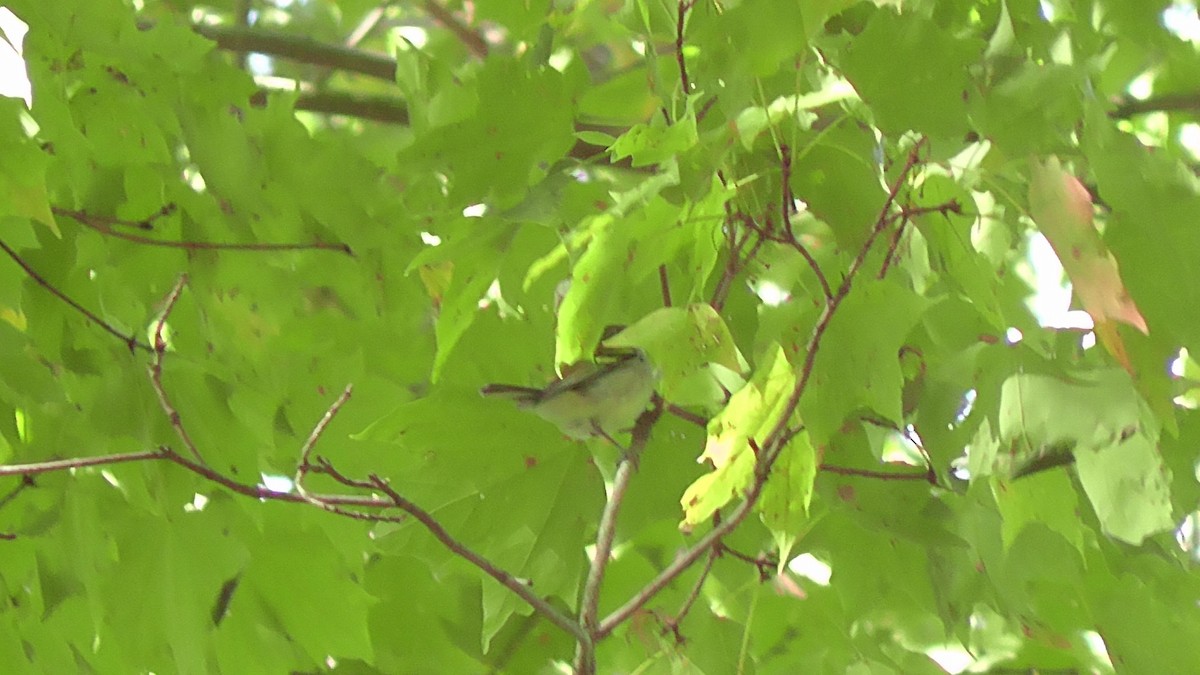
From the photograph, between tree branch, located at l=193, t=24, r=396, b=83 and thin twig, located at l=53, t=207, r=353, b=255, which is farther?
tree branch, located at l=193, t=24, r=396, b=83

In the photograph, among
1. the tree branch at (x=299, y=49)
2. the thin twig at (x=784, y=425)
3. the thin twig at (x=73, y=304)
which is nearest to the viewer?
the thin twig at (x=784, y=425)

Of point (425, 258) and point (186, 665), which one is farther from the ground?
point (425, 258)

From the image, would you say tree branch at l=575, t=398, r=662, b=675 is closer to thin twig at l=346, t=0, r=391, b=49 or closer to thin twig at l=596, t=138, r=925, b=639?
thin twig at l=596, t=138, r=925, b=639

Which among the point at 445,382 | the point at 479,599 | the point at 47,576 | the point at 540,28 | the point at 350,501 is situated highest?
the point at 540,28

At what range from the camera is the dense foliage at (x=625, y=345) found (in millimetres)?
488

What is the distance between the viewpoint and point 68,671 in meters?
0.78

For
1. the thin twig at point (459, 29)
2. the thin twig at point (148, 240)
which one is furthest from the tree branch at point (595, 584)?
the thin twig at point (459, 29)

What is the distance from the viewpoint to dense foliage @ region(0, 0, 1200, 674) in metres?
0.49

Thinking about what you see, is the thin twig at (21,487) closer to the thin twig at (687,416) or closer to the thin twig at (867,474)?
the thin twig at (687,416)

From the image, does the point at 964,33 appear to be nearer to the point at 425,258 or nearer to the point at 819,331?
the point at 819,331

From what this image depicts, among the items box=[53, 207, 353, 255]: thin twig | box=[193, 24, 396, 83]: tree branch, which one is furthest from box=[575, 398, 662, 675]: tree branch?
box=[193, 24, 396, 83]: tree branch

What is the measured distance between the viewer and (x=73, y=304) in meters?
0.70

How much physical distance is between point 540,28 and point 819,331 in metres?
0.36

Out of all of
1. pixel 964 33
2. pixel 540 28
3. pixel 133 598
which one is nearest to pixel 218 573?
pixel 133 598
